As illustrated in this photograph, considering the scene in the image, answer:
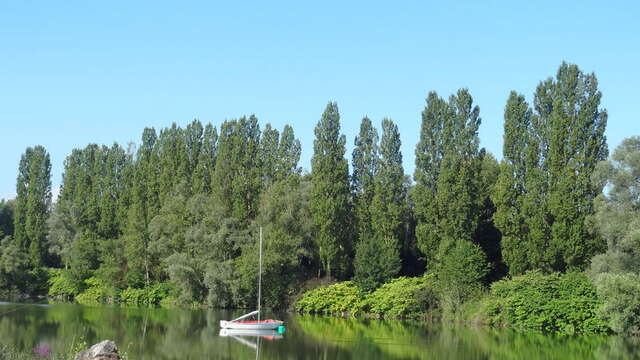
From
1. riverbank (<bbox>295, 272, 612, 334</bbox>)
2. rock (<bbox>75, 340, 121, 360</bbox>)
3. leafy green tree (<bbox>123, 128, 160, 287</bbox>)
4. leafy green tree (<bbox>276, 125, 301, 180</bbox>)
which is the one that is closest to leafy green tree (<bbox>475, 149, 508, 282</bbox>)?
riverbank (<bbox>295, 272, 612, 334</bbox>)

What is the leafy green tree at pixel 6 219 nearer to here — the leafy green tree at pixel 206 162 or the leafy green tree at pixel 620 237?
the leafy green tree at pixel 206 162

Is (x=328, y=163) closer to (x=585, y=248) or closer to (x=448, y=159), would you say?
(x=448, y=159)

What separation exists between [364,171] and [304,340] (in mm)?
31015

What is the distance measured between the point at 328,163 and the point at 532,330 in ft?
78.7

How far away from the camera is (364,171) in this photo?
69625 mm

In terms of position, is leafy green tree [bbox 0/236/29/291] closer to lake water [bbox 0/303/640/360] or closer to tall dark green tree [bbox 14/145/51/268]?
Answer: tall dark green tree [bbox 14/145/51/268]

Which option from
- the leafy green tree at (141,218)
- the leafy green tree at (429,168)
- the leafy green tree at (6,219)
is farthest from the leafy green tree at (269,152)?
the leafy green tree at (6,219)

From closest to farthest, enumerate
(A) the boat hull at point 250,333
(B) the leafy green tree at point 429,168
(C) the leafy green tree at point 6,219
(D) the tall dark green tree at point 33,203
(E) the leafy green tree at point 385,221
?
(A) the boat hull at point 250,333, (B) the leafy green tree at point 429,168, (E) the leafy green tree at point 385,221, (D) the tall dark green tree at point 33,203, (C) the leafy green tree at point 6,219

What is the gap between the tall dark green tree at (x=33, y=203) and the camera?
3440 inches

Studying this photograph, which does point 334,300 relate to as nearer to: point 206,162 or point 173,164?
point 206,162

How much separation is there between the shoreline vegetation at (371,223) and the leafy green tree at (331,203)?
0.15 meters

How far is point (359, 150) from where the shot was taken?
70.6 m

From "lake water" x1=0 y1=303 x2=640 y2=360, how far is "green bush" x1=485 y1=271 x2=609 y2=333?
2.70 metres

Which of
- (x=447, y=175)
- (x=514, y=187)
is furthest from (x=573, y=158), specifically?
(x=447, y=175)
